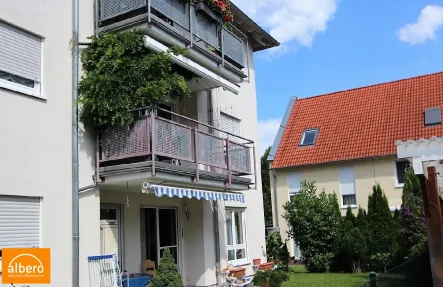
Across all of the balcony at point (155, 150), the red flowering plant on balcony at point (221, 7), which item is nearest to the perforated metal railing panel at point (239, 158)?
the balcony at point (155, 150)

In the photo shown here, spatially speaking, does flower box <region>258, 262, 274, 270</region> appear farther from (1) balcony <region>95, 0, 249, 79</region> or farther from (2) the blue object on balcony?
(1) balcony <region>95, 0, 249, 79</region>

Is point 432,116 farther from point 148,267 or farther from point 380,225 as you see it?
point 148,267

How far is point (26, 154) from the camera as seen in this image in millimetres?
10016

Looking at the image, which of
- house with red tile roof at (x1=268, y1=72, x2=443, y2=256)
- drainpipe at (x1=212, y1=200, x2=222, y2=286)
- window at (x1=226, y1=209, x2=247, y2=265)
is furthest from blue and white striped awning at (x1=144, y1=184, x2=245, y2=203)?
house with red tile roof at (x1=268, y1=72, x2=443, y2=256)

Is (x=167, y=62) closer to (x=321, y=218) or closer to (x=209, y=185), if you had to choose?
(x=209, y=185)

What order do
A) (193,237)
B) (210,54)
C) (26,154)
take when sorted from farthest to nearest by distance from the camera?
(193,237) < (210,54) < (26,154)

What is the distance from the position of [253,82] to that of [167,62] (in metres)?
9.67

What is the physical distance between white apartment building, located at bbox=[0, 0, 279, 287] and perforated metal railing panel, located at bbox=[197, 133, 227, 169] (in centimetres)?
3

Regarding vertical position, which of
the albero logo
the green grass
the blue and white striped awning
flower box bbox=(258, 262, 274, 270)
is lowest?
the green grass

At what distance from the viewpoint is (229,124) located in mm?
18953

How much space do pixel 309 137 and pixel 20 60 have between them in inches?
980

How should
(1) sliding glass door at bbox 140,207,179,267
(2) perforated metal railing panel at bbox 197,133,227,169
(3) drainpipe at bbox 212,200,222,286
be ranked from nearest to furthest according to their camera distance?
(2) perforated metal railing panel at bbox 197,133,227,169 < (1) sliding glass door at bbox 140,207,179,267 < (3) drainpipe at bbox 212,200,222,286

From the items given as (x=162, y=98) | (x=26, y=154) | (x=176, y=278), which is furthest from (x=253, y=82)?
(x=26, y=154)

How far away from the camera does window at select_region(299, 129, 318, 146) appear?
32.5 meters
